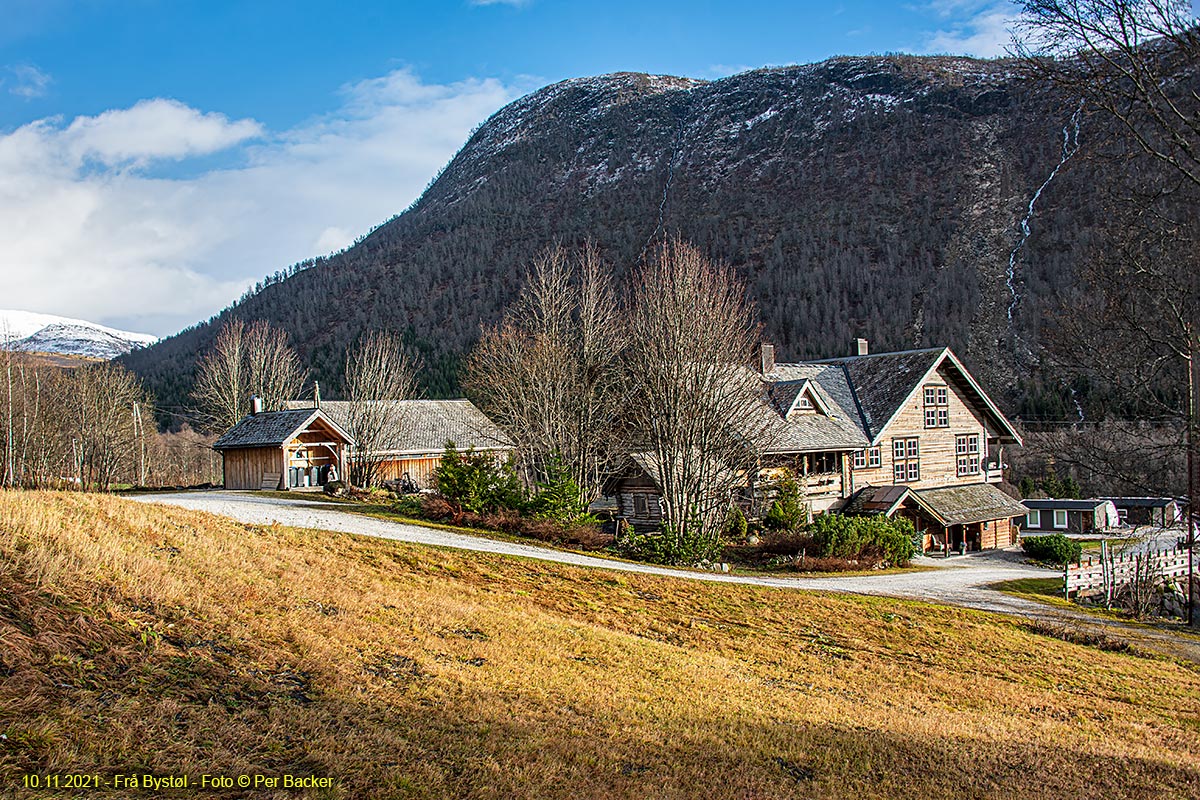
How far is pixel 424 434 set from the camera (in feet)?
169

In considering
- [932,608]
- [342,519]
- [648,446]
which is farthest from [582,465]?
[932,608]

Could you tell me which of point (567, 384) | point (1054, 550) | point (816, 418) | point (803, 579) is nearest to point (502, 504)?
point (567, 384)

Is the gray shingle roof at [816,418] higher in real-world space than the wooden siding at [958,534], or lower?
higher

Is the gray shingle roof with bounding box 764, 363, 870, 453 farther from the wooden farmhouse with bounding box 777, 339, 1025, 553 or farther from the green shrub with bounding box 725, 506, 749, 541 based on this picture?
the green shrub with bounding box 725, 506, 749, 541

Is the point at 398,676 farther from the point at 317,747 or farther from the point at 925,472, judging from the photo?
the point at 925,472

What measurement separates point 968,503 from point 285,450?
38163 mm

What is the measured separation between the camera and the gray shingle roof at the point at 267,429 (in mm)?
44406

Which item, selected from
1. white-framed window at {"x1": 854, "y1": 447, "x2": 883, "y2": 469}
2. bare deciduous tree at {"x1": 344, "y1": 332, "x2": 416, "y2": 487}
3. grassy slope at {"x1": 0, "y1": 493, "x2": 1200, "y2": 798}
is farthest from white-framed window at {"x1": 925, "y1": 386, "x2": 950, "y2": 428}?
bare deciduous tree at {"x1": 344, "y1": 332, "x2": 416, "y2": 487}

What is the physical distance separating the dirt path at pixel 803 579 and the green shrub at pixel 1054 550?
9.53 m

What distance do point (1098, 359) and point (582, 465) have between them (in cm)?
2409

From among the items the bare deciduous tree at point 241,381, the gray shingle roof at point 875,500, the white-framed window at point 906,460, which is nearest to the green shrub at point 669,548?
the gray shingle roof at point 875,500

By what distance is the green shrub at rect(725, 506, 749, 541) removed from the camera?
3325cm

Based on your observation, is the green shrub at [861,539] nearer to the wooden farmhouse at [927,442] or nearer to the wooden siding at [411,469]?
the wooden farmhouse at [927,442]

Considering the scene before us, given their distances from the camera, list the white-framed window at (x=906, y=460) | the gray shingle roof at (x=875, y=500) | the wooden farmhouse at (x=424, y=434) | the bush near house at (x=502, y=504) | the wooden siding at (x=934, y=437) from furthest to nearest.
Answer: the wooden farmhouse at (x=424, y=434) → the white-framed window at (x=906, y=460) → the wooden siding at (x=934, y=437) → the gray shingle roof at (x=875, y=500) → the bush near house at (x=502, y=504)
